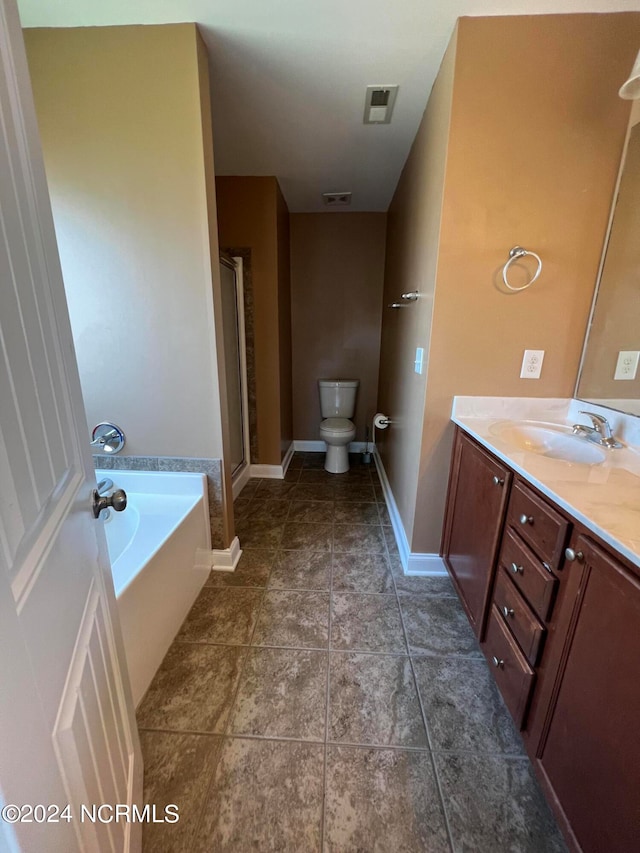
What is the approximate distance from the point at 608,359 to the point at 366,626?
1528 millimetres

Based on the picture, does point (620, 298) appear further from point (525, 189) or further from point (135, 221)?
point (135, 221)

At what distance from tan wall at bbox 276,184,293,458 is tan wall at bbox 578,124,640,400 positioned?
6.91ft

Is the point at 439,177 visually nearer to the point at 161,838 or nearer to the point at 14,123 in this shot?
the point at 14,123

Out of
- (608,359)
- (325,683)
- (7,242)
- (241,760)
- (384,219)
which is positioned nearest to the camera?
(7,242)

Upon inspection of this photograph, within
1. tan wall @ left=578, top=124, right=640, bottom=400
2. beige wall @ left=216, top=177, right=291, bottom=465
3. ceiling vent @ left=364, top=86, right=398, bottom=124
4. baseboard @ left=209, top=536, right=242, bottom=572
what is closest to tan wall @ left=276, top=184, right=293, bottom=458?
beige wall @ left=216, top=177, right=291, bottom=465

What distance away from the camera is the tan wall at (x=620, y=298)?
4.24 feet

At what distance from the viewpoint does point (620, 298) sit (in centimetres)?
135

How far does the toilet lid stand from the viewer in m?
3.12

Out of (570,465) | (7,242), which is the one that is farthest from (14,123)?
(570,465)

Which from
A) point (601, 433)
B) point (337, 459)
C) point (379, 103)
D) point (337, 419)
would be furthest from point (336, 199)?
point (601, 433)

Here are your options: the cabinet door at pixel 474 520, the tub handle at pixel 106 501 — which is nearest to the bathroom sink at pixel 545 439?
the cabinet door at pixel 474 520

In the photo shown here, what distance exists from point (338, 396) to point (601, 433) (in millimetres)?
2341

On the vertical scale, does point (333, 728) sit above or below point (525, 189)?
below

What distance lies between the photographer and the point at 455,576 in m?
1.60
